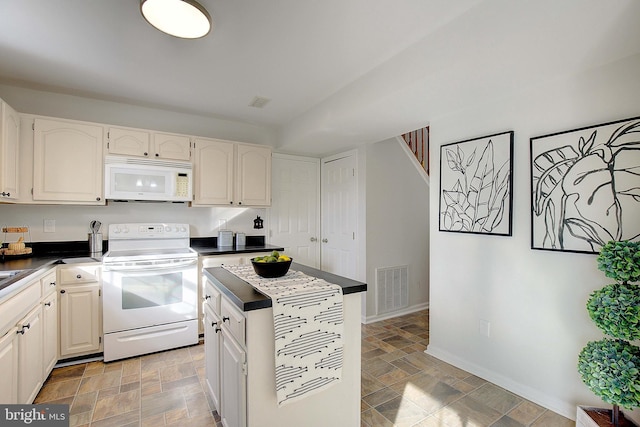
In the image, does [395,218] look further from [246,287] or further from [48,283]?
[48,283]

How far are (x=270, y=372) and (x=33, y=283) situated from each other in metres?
1.91

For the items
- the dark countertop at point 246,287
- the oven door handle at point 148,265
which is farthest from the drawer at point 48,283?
the dark countertop at point 246,287

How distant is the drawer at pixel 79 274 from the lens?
261 cm

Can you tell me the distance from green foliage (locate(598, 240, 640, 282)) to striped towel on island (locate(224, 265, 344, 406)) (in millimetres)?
1409

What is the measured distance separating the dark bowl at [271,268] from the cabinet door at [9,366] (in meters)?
1.41

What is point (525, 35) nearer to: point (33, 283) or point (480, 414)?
point (480, 414)

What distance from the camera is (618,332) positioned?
4.89 feet

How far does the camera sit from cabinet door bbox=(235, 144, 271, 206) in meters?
3.70

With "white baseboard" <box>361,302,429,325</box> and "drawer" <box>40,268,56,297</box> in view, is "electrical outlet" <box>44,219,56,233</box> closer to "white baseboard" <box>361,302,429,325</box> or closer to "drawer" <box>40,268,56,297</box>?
"drawer" <box>40,268,56,297</box>

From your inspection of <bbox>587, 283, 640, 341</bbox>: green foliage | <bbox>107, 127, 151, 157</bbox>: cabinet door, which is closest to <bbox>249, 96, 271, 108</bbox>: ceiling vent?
<bbox>107, 127, 151, 157</bbox>: cabinet door

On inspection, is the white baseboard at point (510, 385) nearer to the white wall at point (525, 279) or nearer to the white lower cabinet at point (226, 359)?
the white wall at point (525, 279)

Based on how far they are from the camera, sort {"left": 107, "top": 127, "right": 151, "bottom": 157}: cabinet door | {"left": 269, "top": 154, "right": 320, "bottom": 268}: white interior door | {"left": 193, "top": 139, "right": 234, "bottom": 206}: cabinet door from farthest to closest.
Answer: {"left": 269, "top": 154, "right": 320, "bottom": 268}: white interior door
{"left": 193, "top": 139, "right": 234, "bottom": 206}: cabinet door
{"left": 107, "top": 127, "right": 151, "bottom": 157}: cabinet door

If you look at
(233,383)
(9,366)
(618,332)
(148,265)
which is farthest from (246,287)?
(618,332)

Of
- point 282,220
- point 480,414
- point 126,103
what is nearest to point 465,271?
point 480,414
